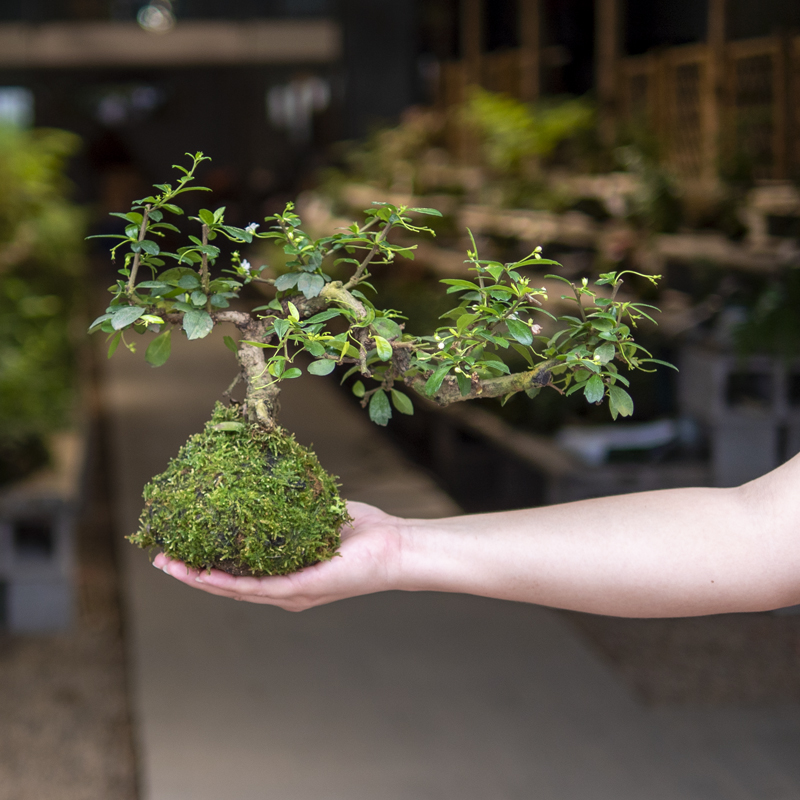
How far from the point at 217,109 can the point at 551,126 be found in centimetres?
801

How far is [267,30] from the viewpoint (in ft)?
33.0

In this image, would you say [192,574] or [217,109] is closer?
[192,574]

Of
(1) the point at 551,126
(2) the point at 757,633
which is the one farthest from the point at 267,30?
(2) the point at 757,633

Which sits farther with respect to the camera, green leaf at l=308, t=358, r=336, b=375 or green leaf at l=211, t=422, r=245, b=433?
green leaf at l=211, t=422, r=245, b=433

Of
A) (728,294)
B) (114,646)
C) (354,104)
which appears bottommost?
(114,646)

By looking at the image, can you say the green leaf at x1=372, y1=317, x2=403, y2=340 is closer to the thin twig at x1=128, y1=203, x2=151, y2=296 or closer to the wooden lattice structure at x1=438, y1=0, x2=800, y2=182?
the thin twig at x1=128, y1=203, x2=151, y2=296

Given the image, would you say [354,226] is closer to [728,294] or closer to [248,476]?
[248,476]

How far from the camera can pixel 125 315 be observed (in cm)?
100

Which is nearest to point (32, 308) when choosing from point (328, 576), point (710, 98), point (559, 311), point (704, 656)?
point (559, 311)

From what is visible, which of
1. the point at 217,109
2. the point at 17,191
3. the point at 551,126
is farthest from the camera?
the point at 217,109

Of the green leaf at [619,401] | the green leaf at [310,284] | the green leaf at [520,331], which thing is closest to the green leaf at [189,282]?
the green leaf at [310,284]

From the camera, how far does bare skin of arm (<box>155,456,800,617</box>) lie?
1.08 meters

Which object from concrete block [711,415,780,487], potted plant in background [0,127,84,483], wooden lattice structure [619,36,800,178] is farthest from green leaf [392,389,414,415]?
wooden lattice structure [619,36,800,178]

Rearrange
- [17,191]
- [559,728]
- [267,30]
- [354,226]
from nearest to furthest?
[354,226]
[559,728]
[17,191]
[267,30]
